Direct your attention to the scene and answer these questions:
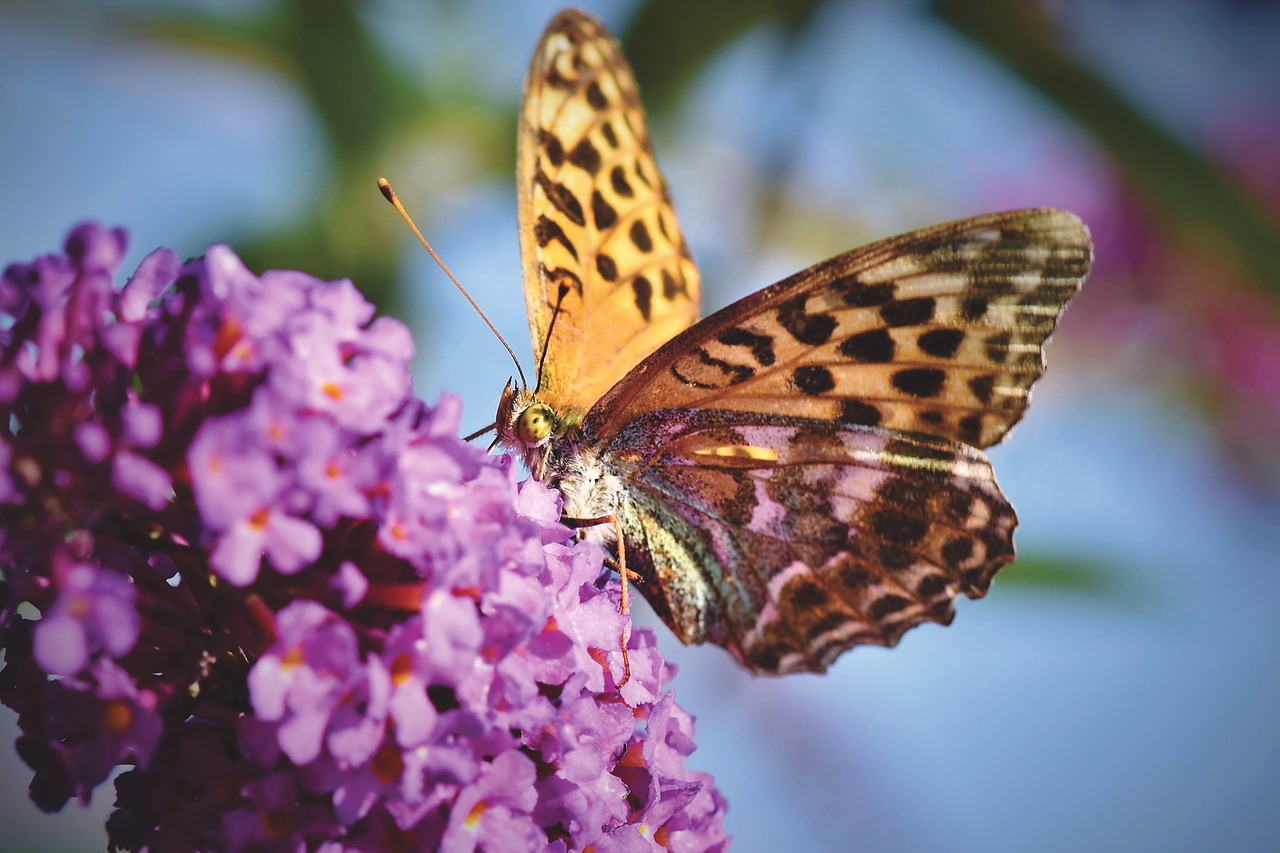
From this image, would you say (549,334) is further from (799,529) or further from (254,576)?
(254,576)

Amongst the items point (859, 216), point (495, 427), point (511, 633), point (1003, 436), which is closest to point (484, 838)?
point (511, 633)

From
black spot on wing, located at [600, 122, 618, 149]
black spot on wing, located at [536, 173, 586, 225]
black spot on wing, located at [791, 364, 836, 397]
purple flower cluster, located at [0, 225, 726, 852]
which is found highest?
black spot on wing, located at [600, 122, 618, 149]

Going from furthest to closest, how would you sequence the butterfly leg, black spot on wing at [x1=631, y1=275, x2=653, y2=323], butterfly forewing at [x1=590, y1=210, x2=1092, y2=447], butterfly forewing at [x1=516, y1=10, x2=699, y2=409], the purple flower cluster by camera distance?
black spot on wing at [x1=631, y1=275, x2=653, y2=323]
butterfly forewing at [x1=516, y1=10, x2=699, y2=409]
butterfly forewing at [x1=590, y1=210, x2=1092, y2=447]
the butterfly leg
the purple flower cluster

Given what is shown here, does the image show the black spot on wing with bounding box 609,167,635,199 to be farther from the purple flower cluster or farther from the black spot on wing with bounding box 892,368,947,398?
the purple flower cluster

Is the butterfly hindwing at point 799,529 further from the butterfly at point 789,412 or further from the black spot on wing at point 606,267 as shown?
the black spot on wing at point 606,267

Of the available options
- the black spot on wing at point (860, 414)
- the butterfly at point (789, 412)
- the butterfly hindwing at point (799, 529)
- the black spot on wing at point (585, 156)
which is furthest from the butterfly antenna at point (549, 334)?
the black spot on wing at point (860, 414)

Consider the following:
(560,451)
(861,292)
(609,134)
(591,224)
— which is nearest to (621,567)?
(560,451)

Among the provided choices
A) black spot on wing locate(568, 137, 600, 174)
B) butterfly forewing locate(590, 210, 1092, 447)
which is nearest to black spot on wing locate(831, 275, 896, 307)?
butterfly forewing locate(590, 210, 1092, 447)

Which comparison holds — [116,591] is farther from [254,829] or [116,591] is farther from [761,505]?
[761,505]
